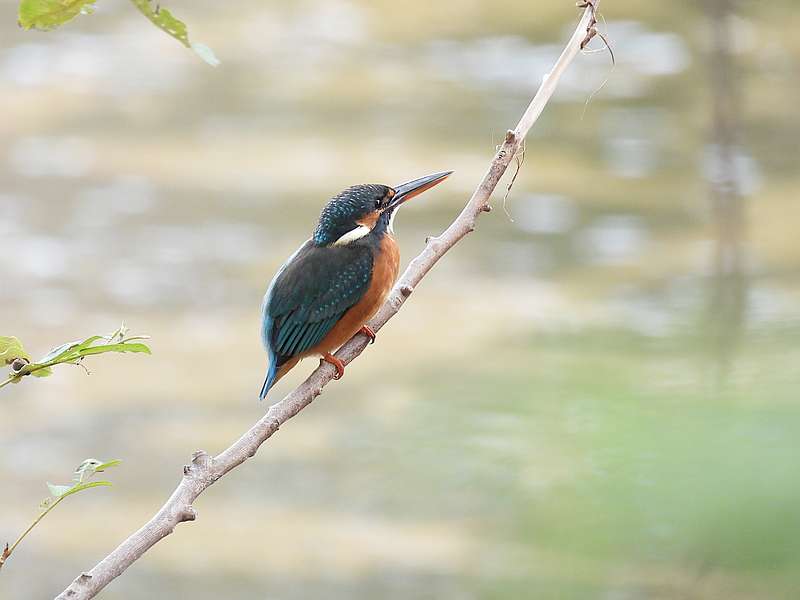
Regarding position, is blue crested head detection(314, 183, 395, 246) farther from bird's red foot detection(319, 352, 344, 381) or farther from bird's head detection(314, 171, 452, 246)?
bird's red foot detection(319, 352, 344, 381)

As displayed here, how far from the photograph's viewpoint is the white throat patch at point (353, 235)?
A: 0.99 meters

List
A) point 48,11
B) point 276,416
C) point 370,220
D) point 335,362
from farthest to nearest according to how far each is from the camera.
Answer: point 370,220, point 335,362, point 276,416, point 48,11

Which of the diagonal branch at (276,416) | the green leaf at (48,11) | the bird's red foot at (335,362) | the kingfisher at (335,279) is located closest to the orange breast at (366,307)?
the kingfisher at (335,279)

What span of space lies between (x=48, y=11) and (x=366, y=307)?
24.0 inches

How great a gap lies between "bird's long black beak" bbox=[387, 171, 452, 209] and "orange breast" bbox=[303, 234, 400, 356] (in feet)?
0.17

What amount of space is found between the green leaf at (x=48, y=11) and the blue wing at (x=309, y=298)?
0.53 meters

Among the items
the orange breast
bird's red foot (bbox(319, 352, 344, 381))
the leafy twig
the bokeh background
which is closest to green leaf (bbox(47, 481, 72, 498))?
the leafy twig

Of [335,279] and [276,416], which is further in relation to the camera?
[335,279]

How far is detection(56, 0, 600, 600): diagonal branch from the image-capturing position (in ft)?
1.42

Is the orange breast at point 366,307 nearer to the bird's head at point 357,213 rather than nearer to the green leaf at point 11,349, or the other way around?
the bird's head at point 357,213

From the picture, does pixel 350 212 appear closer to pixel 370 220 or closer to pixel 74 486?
pixel 370 220

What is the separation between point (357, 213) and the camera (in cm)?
101

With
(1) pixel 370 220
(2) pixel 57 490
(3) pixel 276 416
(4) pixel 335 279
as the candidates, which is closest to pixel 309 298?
(4) pixel 335 279

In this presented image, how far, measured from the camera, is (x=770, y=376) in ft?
1.43
